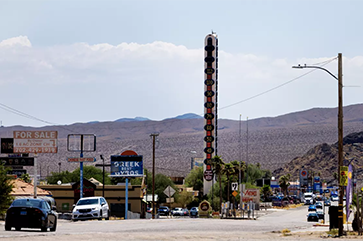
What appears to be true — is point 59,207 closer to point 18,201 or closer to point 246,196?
point 246,196

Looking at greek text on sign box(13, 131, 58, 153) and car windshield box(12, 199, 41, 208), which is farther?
greek text on sign box(13, 131, 58, 153)

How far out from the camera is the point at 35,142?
3127 inches

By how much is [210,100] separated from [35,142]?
229 feet

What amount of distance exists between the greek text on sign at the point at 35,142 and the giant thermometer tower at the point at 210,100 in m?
63.2

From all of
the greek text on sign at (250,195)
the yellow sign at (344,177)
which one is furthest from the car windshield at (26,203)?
the greek text on sign at (250,195)

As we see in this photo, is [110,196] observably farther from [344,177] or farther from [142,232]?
[344,177]

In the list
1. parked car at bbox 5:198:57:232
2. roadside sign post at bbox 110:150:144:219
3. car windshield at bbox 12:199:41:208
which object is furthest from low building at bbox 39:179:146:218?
car windshield at bbox 12:199:41:208

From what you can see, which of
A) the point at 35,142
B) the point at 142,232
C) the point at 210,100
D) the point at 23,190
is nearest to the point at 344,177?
the point at 142,232

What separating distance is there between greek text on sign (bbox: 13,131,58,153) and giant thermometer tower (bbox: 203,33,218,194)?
208 feet

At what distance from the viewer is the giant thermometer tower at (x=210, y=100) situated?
141 meters

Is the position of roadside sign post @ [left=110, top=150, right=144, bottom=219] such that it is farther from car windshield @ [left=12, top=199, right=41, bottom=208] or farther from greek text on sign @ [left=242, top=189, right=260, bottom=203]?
car windshield @ [left=12, top=199, right=41, bottom=208]

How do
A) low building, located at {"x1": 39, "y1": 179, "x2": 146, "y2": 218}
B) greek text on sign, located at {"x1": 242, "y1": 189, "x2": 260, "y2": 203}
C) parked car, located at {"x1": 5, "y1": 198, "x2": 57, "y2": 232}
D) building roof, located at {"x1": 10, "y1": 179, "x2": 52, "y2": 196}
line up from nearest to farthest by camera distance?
parked car, located at {"x1": 5, "y1": 198, "x2": 57, "y2": 232} → building roof, located at {"x1": 10, "y1": 179, "x2": 52, "y2": 196} → greek text on sign, located at {"x1": 242, "y1": 189, "x2": 260, "y2": 203} → low building, located at {"x1": 39, "y1": 179, "x2": 146, "y2": 218}

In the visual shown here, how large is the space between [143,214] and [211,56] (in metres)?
62.7

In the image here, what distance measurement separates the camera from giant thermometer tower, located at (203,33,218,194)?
5546 inches
